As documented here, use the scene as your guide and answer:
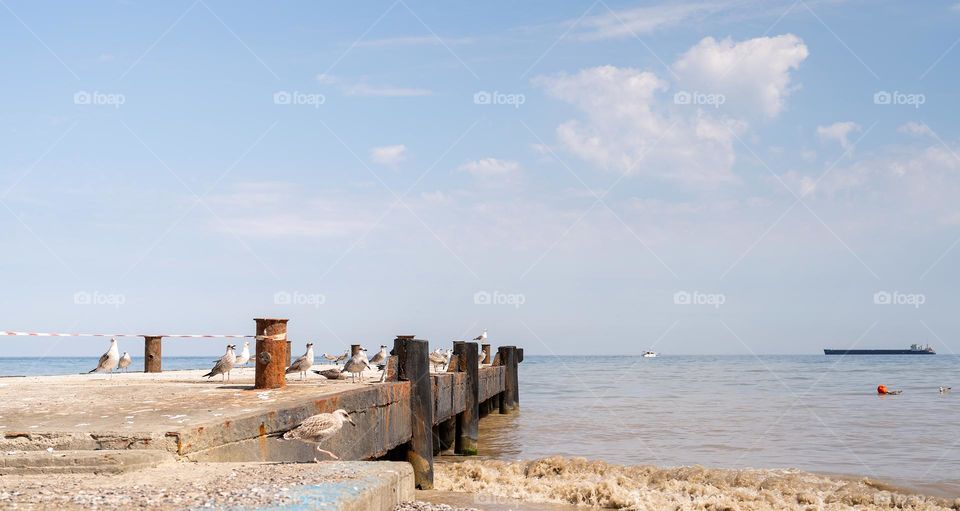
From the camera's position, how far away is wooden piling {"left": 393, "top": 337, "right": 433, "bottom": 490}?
11.7 metres

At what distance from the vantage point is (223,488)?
4.77 metres

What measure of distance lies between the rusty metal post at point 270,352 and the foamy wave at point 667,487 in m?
3.98

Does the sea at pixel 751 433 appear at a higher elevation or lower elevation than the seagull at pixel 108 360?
lower

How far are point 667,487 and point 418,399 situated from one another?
180 inches

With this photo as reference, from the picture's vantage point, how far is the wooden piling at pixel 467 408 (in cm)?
1783

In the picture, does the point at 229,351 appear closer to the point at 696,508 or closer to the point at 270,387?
the point at 270,387

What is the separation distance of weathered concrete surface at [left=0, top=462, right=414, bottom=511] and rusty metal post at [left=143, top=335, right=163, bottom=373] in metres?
16.0

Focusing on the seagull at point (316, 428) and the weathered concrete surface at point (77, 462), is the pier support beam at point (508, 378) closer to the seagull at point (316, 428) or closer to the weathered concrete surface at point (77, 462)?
the seagull at point (316, 428)

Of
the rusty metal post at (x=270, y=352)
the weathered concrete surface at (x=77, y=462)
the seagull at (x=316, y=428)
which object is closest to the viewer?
the weathered concrete surface at (x=77, y=462)

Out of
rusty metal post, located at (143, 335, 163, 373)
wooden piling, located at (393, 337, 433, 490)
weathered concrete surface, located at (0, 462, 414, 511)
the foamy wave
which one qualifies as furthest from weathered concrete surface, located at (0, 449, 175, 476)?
rusty metal post, located at (143, 335, 163, 373)

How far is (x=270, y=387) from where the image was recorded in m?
10.2

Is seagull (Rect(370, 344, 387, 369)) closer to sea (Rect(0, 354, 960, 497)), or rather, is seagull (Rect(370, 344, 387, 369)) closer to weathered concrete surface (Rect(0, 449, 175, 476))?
sea (Rect(0, 354, 960, 497))

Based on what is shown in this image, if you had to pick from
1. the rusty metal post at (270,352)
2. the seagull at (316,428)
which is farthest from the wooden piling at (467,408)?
the seagull at (316,428)

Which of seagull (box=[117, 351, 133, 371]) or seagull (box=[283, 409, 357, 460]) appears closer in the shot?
seagull (box=[283, 409, 357, 460])
